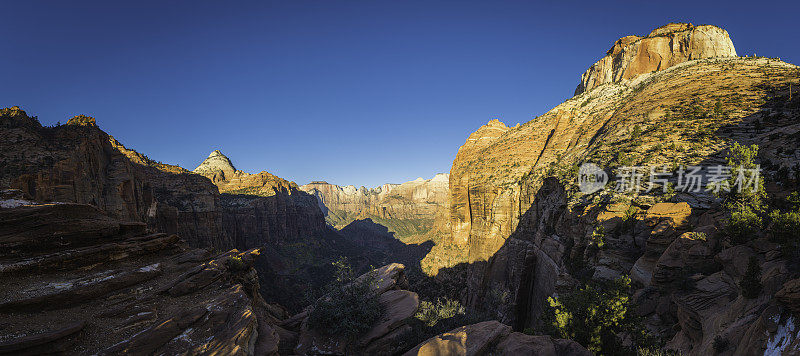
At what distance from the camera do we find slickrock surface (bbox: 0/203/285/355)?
763 cm

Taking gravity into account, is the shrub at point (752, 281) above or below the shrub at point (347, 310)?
above

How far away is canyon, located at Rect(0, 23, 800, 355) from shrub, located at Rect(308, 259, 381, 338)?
38 cm

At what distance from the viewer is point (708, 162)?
2112 cm

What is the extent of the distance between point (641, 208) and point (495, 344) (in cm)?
1941

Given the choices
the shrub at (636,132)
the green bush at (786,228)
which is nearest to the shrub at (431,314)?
the green bush at (786,228)

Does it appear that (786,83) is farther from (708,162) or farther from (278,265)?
(278,265)

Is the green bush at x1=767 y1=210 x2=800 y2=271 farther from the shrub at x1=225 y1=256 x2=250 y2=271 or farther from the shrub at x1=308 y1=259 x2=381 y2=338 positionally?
the shrub at x1=225 y1=256 x2=250 y2=271

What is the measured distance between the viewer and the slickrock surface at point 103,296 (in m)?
7.63

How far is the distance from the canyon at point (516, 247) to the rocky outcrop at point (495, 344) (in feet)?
0.28

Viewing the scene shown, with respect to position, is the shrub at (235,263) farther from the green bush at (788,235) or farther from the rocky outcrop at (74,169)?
the green bush at (788,235)

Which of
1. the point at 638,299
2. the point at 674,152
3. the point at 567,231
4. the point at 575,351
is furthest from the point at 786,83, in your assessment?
the point at 575,351

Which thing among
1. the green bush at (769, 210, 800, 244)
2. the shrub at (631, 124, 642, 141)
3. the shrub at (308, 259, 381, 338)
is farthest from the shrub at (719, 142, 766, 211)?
the shrub at (308, 259, 381, 338)

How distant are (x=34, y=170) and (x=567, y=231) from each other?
48.2 m
